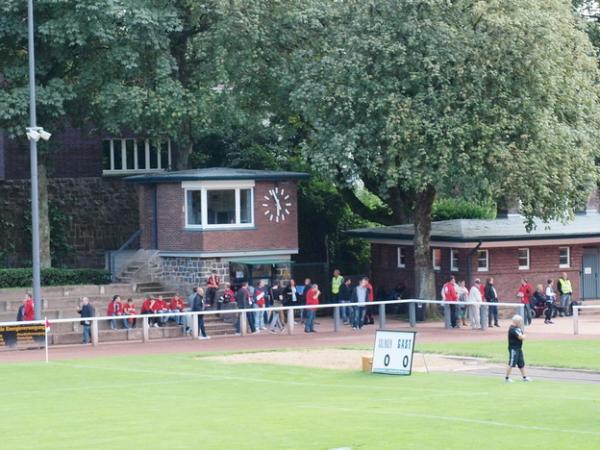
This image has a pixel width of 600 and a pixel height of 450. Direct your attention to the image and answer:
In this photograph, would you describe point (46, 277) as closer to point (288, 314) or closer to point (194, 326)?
point (194, 326)

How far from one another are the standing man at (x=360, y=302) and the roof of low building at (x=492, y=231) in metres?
5.08

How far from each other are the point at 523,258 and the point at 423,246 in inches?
181

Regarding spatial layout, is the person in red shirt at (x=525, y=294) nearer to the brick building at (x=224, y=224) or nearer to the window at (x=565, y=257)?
the window at (x=565, y=257)

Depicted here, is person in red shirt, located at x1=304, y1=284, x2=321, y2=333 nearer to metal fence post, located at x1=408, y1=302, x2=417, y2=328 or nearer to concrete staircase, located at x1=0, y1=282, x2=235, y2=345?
concrete staircase, located at x1=0, y1=282, x2=235, y2=345

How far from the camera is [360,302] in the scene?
4403 centimetres

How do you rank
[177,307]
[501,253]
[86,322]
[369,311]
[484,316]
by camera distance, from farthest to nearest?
[501,253], [369,311], [177,307], [484,316], [86,322]

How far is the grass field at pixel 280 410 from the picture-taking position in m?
19.6

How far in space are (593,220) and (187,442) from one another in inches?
1444

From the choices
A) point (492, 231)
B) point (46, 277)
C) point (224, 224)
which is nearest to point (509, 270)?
point (492, 231)

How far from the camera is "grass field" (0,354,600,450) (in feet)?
64.2

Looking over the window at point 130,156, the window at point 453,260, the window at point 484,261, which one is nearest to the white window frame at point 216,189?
the window at point 453,260

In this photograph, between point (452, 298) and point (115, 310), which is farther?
point (452, 298)

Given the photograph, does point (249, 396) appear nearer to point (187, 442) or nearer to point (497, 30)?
→ point (187, 442)

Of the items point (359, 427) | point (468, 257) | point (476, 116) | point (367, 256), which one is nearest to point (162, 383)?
point (359, 427)
